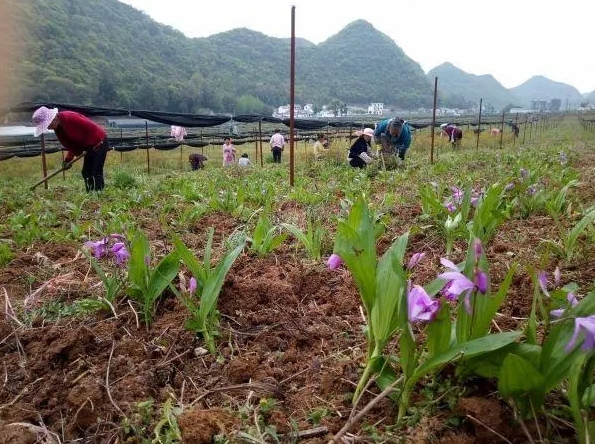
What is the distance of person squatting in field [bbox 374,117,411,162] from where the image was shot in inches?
327

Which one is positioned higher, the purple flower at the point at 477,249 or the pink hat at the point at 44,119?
the pink hat at the point at 44,119

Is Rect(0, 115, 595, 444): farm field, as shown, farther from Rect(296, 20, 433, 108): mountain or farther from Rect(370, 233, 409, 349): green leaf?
Rect(296, 20, 433, 108): mountain

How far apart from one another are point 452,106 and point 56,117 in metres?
141

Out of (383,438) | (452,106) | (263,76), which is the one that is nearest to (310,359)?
(383,438)

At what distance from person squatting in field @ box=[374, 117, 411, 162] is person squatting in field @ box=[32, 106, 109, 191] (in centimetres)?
488

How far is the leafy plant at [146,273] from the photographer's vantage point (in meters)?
1.80

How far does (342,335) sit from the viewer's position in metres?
1.61

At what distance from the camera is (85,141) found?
626cm

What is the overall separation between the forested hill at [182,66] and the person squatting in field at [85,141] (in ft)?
1.18

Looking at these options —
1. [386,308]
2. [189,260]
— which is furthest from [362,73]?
[386,308]

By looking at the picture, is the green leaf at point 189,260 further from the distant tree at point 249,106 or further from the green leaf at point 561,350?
the distant tree at point 249,106

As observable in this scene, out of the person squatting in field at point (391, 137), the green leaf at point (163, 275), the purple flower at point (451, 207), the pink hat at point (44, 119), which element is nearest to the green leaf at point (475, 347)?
the green leaf at point (163, 275)

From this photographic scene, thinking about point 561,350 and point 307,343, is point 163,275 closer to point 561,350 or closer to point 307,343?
point 307,343

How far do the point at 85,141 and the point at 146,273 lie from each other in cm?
520
